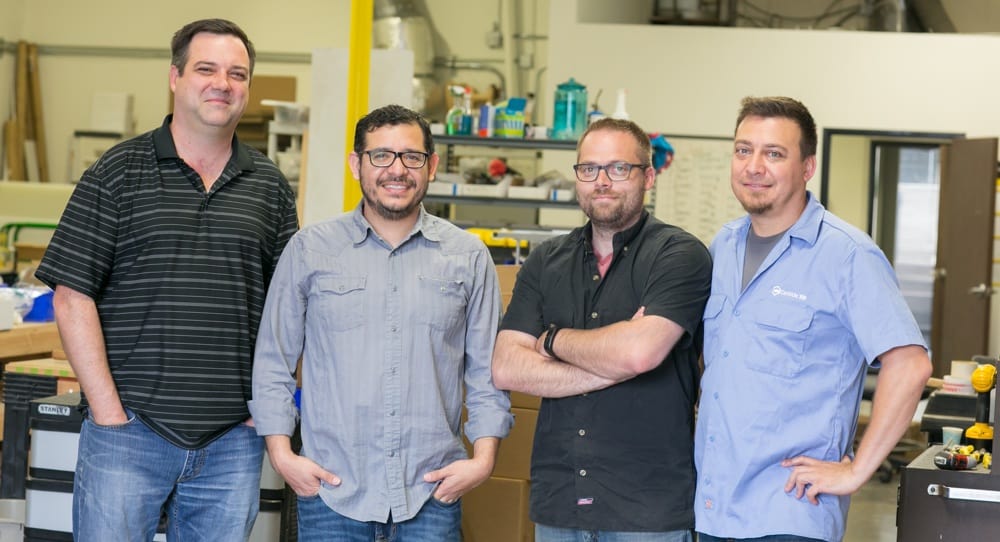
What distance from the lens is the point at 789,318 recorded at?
2.13 meters

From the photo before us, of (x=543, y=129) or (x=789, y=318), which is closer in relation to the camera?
(x=789, y=318)

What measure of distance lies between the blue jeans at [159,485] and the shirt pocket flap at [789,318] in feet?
3.62

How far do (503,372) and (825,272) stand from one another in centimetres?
69

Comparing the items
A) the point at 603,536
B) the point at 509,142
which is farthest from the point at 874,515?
the point at 603,536

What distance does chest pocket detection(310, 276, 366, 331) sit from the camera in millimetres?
2336

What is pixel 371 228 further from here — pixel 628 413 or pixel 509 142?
pixel 509 142

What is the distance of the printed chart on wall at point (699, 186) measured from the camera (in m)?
8.85

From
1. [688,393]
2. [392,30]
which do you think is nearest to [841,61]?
[392,30]

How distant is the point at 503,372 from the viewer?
7.78 ft

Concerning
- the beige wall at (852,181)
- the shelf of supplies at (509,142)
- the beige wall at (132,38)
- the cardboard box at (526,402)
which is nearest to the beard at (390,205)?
the cardboard box at (526,402)

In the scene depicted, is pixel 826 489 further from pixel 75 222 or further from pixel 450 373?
pixel 75 222

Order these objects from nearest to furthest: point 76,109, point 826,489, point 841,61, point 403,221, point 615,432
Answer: point 826,489 < point 615,432 < point 403,221 < point 841,61 < point 76,109

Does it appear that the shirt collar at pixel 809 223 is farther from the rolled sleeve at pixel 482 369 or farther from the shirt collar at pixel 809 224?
the rolled sleeve at pixel 482 369

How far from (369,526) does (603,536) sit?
18.8 inches
